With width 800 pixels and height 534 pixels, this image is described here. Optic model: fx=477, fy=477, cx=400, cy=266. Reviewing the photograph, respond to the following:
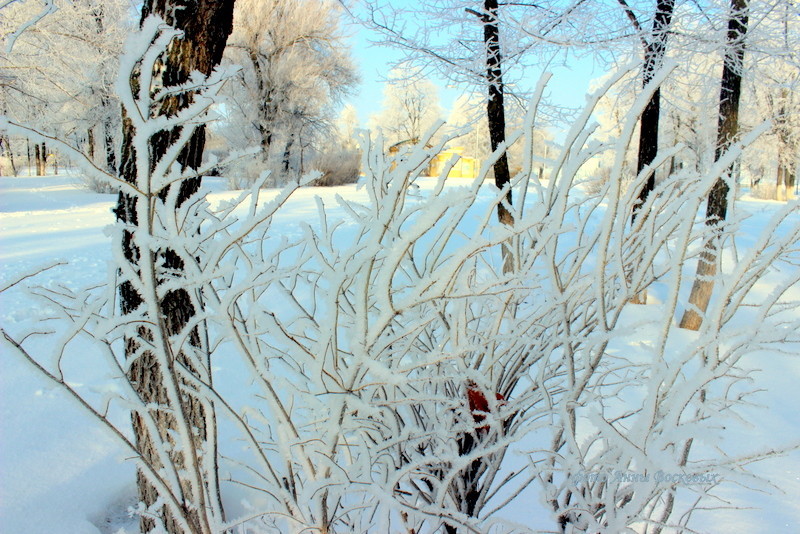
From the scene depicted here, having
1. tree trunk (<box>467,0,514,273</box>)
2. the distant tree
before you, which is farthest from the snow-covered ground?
the distant tree

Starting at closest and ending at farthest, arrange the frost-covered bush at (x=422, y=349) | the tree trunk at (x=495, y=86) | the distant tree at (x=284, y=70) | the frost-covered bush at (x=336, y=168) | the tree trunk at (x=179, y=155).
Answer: the frost-covered bush at (x=422, y=349) < the tree trunk at (x=179, y=155) < the tree trunk at (x=495, y=86) < the frost-covered bush at (x=336, y=168) < the distant tree at (x=284, y=70)

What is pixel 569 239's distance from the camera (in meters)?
7.03

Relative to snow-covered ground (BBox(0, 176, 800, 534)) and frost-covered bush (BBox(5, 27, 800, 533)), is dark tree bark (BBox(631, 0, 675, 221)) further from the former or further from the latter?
frost-covered bush (BBox(5, 27, 800, 533))

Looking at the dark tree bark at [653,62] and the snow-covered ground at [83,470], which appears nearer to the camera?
the snow-covered ground at [83,470]

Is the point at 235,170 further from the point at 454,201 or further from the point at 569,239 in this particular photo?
the point at 454,201

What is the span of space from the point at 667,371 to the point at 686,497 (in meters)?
1.97

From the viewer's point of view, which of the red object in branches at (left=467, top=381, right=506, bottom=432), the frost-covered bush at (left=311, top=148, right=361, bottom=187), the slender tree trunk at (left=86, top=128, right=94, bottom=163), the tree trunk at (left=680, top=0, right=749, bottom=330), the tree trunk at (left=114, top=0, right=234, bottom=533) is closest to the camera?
the red object in branches at (left=467, top=381, right=506, bottom=432)

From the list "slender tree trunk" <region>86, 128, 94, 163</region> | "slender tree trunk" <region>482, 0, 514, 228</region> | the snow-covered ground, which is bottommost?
the snow-covered ground

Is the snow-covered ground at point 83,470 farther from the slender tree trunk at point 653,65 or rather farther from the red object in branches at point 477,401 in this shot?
the slender tree trunk at point 653,65

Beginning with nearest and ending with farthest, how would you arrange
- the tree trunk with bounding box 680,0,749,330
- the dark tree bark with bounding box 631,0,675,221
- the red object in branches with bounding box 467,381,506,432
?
the red object in branches with bounding box 467,381,506,432, the dark tree bark with bounding box 631,0,675,221, the tree trunk with bounding box 680,0,749,330

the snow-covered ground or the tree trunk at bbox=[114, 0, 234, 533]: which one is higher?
the tree trunk at bbox=[114, 0, 234, 533]

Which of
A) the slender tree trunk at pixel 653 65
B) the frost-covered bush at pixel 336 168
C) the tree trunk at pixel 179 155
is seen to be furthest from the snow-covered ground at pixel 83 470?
the frost-covered bush at pixel 336 168

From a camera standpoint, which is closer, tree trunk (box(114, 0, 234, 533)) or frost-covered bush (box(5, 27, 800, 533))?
frost-covered bush (box(5, 27, 800, 533))

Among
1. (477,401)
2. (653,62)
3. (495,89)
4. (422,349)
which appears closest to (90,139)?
(495,89)
